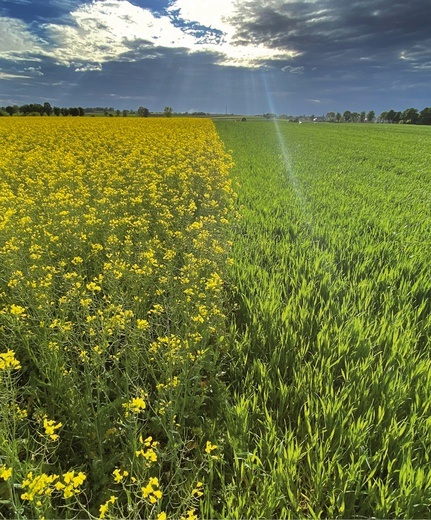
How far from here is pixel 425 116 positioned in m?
100

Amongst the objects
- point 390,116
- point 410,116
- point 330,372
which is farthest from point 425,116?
point 330,372

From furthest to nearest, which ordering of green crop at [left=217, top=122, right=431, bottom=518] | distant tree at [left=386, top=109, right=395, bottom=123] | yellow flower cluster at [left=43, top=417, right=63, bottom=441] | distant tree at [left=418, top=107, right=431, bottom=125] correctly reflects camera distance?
1. distant tree at [left=386, top=109, right=395, bottom=123]
2. distant tree at [left=418, top=107, right=431, bottom=125]
3. green crop at [left=217, top=122, right=431, bottom=518]
4. yellow flower cluster at [left=43, top=417, right=63, bottom=441]

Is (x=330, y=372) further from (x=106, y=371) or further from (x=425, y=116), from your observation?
(x=425, y=116)

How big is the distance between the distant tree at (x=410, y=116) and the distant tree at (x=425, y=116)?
2.46 m

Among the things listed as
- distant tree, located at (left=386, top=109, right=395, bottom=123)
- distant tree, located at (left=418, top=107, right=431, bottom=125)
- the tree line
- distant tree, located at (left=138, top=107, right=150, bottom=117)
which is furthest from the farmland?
distant tree, located at (left=386, top=109, right=395, bottom=123)

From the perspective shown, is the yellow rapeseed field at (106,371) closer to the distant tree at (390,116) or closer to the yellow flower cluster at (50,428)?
the yellow flower cluster at (50,428)

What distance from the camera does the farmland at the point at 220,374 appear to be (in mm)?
1934

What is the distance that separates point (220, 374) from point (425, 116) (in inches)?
4861

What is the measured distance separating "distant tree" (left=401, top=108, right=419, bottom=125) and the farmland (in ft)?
407

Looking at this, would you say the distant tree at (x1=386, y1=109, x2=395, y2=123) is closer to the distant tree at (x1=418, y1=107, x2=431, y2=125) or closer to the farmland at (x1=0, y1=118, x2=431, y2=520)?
the distant tree at (x1=418, y1=107, x2=431, y2=125)

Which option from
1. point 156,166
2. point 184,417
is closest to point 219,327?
point 184,417

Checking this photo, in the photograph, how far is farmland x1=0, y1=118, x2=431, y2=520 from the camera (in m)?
1.93

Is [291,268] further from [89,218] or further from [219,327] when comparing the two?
[89,218]

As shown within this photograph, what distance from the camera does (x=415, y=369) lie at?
2689 mm
